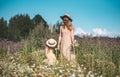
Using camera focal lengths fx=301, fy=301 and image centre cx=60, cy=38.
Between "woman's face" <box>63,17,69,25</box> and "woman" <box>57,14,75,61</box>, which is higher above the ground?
"woman's face" <box>63,17,69,25</box>

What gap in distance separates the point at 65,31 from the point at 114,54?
1719 millimetres

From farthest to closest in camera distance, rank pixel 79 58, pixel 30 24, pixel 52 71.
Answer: pixel 30 24 < pixel 79 58 < pixel 52 71

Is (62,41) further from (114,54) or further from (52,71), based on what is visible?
(52,71)

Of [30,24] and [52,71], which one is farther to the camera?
[30,24]

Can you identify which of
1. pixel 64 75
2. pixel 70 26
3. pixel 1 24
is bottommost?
pixel 64 75

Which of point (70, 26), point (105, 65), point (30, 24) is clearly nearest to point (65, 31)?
point (70, 26)

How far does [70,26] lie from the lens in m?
9.60

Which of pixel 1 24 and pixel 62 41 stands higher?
pixel 1 24

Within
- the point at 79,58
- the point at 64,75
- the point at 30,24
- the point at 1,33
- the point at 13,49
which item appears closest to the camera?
the point at 64,75

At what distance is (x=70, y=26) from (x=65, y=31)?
0.74ft

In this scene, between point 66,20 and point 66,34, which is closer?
point 66,20

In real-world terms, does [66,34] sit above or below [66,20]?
below

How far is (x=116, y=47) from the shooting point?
10.8 metres

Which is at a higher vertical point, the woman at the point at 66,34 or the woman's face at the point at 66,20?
the woman's face at the point at 66,20
